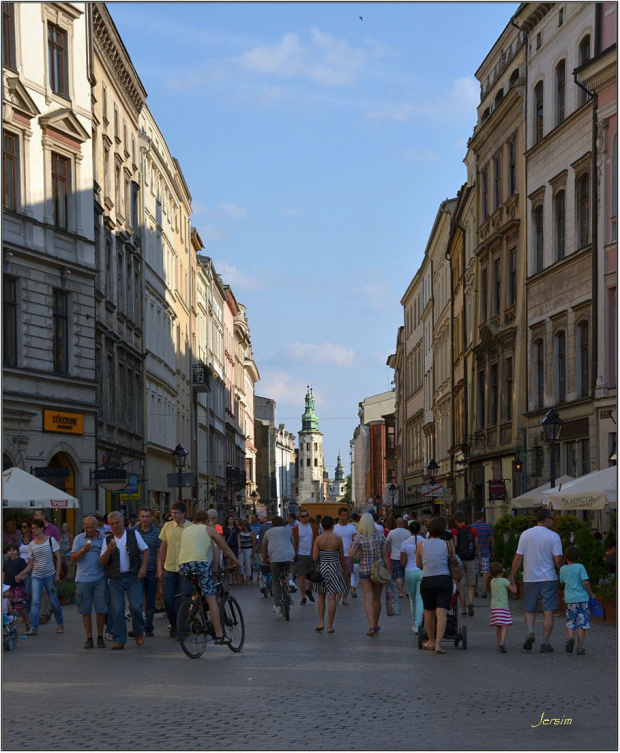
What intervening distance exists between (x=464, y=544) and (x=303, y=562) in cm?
525

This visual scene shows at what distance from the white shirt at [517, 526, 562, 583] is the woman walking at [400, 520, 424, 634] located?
157 cm

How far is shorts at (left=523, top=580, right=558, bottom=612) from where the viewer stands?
17078 millimetres

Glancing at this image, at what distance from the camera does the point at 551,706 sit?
449 inches

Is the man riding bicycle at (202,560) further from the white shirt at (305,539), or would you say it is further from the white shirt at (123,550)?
the white shirt at (305,539)

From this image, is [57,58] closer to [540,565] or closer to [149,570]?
[149,570]

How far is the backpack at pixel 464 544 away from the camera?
22359 millimetres

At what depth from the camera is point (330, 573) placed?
20406 mm

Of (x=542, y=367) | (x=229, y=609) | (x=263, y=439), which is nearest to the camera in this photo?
(x=229, y=609)

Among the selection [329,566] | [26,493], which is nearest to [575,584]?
[329,566]

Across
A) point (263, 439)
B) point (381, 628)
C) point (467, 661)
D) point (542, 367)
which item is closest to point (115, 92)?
point (542, 367)

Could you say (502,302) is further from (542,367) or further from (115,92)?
(115,92)

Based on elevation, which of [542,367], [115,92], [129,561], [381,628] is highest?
[115,92]

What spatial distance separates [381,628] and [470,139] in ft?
104

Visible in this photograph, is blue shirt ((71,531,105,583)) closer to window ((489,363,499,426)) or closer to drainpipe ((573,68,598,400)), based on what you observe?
drainpipe ((573,68,598,400))
